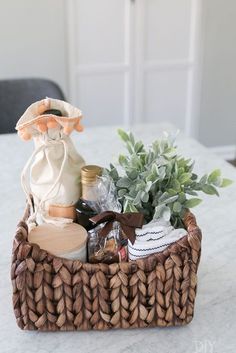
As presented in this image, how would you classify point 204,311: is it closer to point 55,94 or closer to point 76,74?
point 55,94

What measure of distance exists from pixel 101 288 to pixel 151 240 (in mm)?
114

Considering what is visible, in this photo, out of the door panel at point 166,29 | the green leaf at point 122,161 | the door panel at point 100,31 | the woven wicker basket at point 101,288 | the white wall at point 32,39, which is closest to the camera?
the woven wicker basket at point 101,288

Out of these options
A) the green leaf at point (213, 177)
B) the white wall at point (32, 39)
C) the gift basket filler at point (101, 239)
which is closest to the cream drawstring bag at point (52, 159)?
the gift basket filler at point (101, 239)

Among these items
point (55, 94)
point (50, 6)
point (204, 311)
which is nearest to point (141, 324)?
point (204, 311)

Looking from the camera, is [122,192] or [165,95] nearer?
[122,192]

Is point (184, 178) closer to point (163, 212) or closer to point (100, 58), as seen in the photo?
point (163, 212)

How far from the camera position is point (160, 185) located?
3.04 ft

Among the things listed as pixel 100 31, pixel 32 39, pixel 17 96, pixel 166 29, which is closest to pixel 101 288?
pixel 17 96

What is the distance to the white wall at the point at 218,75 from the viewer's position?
3.40 m

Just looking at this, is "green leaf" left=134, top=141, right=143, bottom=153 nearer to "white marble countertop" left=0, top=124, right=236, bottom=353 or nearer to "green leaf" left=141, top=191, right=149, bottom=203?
"green leaf" left=141, top=191, right=149, bottom=203

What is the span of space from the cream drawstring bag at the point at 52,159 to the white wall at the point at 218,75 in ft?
8.66

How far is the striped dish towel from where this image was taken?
→ 2.89 ft

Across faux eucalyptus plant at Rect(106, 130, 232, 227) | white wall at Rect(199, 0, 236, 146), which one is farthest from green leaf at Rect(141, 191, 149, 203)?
white wall at Rect(199, 0, 236, 146)

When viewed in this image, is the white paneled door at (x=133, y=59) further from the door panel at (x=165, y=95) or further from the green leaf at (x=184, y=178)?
the green leaf at (x=184, y=178)
